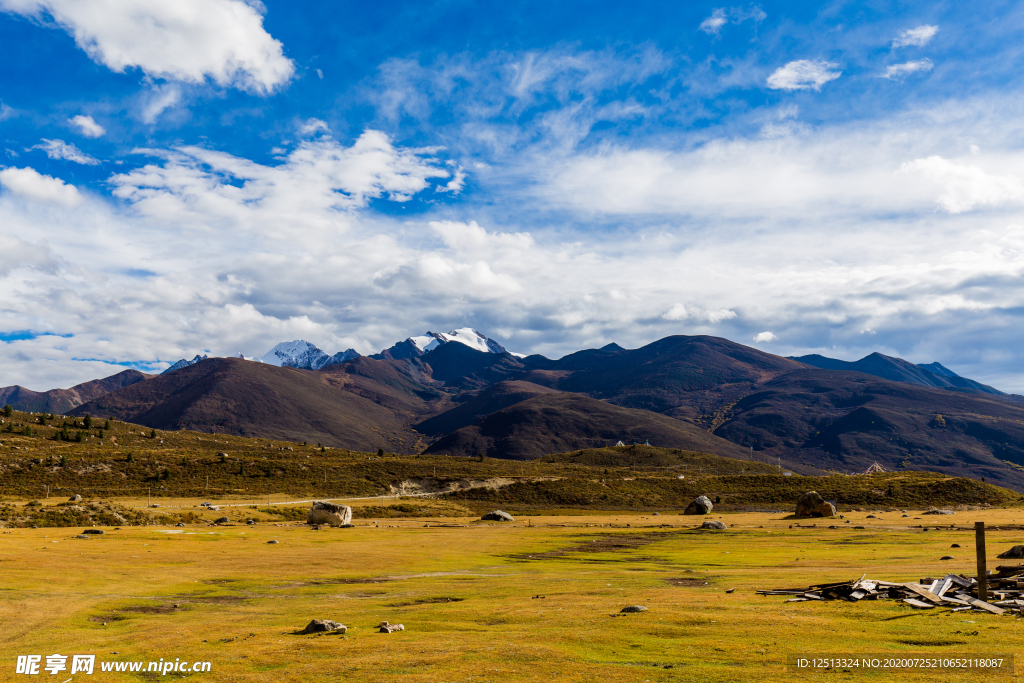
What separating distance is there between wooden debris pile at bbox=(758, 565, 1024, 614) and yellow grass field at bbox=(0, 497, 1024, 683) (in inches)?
38.5

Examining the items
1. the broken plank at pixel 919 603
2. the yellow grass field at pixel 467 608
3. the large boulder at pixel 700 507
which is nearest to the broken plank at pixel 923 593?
the broken plank at pixel 919 603

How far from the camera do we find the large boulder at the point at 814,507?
8459cm

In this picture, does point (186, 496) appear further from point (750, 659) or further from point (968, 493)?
point (968, 493)

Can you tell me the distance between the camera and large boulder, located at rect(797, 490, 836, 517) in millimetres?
84594

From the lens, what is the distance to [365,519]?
8344cm

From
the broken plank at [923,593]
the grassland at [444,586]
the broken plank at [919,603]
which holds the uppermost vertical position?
the broken plank at [923,593]

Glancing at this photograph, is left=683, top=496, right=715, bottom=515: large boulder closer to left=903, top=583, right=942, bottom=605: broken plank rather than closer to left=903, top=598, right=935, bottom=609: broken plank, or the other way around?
left=903, top=583, right=942, bottom=605: broken plank

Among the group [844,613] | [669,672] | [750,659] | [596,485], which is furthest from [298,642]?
[596,485]

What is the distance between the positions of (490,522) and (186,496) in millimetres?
49618

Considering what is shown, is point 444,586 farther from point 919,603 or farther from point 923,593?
point 923,593

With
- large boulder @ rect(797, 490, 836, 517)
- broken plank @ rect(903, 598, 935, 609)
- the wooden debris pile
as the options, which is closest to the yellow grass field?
broken plank @ rect(903, 598, 935, 609)

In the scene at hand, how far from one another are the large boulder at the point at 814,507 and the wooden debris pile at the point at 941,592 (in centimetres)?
6633

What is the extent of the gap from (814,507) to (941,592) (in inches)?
2805

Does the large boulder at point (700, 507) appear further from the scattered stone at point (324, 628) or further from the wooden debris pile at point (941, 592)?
the scattered stone at point (324, 628)
